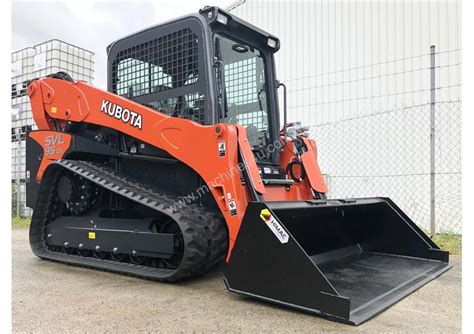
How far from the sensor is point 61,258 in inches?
182

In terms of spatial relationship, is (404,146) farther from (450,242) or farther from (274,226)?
(274,226)

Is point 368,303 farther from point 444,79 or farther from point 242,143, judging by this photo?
point 444,79

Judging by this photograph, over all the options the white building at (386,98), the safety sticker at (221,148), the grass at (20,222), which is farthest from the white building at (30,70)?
the safety sticker at (221,148)

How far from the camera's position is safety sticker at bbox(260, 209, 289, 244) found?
9.39 feet

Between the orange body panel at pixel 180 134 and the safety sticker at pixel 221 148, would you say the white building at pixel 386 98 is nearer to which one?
the orange body panel at pixel 180 134

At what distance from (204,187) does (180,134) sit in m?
0.55

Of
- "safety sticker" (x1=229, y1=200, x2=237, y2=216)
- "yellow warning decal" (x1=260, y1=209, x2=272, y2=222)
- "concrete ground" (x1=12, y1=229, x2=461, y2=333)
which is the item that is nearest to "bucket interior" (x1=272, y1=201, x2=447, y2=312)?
"yellow warning decal" (x1=260, y1=209, x2=272, y2=222)

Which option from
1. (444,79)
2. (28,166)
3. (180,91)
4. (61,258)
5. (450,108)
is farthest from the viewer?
(444,79)

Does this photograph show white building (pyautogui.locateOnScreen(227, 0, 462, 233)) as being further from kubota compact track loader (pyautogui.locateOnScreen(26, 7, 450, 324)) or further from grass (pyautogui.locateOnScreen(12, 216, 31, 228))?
grass (pyautogui.locateOnScreen(12, 216, 31, 228))

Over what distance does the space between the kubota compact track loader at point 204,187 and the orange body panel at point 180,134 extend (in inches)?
0.5

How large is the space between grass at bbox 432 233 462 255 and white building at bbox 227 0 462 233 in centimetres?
40

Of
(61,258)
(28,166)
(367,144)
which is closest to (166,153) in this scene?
(61,258)

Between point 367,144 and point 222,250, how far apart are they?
410 centimetres

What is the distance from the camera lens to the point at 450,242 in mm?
5289
